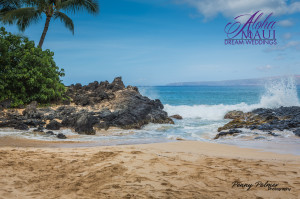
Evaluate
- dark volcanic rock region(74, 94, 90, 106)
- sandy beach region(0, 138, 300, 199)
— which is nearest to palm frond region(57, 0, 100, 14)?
dark volcanic rock region(74, 94, 90, 106)

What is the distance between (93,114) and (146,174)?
300 inches

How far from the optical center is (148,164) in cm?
451

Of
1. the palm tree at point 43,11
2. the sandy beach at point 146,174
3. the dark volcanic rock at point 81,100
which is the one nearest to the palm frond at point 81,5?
the palm tree at point 43,11

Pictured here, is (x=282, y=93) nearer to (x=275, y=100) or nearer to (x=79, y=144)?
(x=275, y=100)

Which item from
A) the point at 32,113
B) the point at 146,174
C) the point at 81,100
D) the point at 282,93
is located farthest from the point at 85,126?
the point at 282,93

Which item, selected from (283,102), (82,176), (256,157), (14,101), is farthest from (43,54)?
(283,102)

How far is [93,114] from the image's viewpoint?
439 inches

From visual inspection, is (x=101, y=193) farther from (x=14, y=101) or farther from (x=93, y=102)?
(x=14, y=101)

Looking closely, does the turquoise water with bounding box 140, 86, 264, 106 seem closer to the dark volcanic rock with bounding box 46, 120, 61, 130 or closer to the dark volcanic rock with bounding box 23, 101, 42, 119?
the dark volcanic rock with bounding box 23, 101, 42, 119

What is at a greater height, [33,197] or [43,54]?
[43,54]

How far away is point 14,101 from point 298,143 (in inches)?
519

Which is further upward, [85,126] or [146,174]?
[85,126]

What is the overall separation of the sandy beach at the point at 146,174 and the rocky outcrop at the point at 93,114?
3906 mm

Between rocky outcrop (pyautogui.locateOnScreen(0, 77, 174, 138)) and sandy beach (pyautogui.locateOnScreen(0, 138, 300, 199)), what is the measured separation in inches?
154
